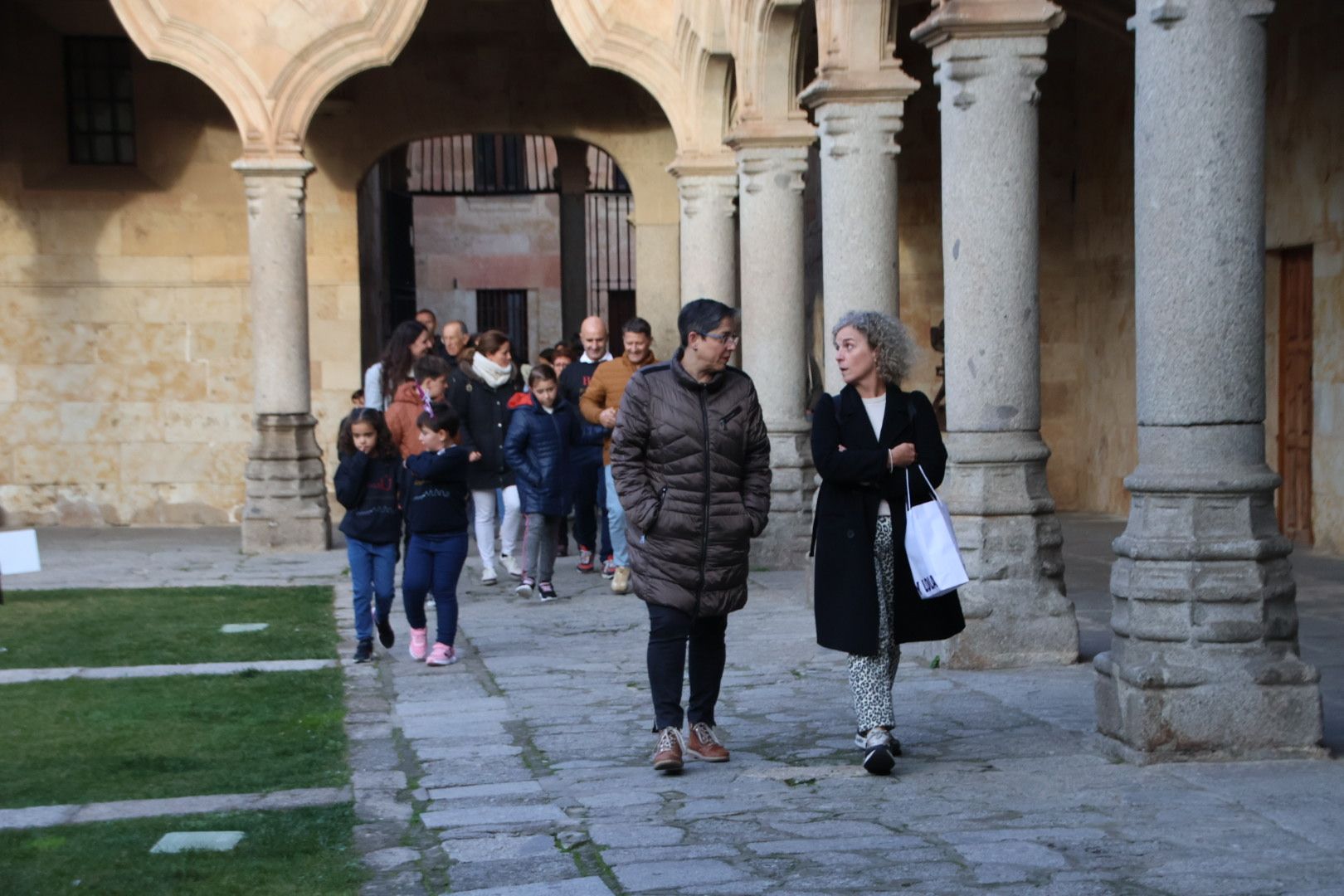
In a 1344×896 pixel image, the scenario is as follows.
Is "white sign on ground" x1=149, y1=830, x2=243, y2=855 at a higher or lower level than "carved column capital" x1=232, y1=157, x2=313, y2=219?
lower

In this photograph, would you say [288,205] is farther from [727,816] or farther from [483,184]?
[483,184]

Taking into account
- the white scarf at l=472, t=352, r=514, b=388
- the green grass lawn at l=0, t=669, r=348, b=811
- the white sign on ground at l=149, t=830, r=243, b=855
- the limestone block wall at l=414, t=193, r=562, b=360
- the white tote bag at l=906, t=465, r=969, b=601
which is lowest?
the green grass lawn at l=0, t=669, r=348, b=811

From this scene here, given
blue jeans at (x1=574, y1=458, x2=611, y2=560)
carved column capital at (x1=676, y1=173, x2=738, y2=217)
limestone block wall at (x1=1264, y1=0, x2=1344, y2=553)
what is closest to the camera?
limestone block wall at (x1=1264, y1=0, x2=1344, y2=553)

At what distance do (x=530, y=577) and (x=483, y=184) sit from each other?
25.1 meters

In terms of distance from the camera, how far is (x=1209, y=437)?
635 centimetres

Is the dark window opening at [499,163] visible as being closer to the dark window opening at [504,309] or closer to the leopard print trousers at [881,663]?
the dark window opening at [504,309]

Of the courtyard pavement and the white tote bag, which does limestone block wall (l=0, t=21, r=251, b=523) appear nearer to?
the courtyard pavement

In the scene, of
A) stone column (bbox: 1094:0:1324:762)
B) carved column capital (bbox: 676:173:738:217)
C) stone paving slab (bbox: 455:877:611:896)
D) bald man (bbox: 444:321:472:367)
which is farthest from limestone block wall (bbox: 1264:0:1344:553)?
stone paving slab (bbox: 455:877:611:896)

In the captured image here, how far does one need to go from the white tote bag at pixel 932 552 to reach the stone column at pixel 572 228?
18.7m

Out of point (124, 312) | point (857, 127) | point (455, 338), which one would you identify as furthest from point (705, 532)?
point (124, 312)

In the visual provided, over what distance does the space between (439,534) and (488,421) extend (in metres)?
3.28

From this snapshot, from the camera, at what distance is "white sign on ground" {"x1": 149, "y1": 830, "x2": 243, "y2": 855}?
5.55m

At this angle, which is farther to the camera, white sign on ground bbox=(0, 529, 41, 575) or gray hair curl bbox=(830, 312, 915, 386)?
gray hair curl bbox=(830, 312, 915, 386)

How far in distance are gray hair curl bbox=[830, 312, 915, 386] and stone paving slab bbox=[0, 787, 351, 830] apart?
2.29 m
